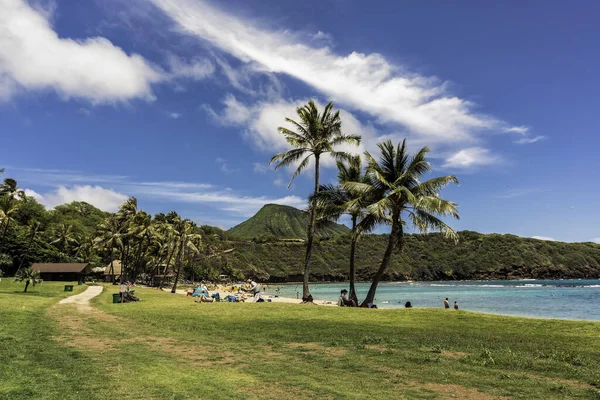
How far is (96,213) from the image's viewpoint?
150m

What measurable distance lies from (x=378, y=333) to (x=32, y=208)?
4442 inches

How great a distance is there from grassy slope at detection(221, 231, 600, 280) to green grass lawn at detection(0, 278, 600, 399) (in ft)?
489

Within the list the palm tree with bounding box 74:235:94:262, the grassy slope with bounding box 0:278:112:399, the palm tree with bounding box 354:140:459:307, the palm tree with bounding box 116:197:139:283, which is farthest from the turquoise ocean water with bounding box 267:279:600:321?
the palm tree with bounding box 74:235:94:262

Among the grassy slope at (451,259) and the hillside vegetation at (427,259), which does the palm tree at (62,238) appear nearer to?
the hillside vegetation at (427,259)

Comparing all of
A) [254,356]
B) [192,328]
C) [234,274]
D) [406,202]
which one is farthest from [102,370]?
[234,274]

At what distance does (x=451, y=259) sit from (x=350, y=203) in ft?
571

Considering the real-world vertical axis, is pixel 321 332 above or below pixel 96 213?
below

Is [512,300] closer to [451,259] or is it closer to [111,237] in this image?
[111,237]

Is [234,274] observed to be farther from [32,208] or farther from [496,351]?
[496,351]

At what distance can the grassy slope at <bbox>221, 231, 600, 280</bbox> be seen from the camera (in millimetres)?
169250

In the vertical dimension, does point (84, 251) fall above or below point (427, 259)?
below

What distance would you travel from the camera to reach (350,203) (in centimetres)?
2539

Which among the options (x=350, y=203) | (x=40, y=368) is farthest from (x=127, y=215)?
(x=40, y=368)

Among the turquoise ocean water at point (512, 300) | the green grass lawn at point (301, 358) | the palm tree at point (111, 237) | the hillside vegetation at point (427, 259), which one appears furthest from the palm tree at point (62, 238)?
the green grass lawn at point (301, 358)
